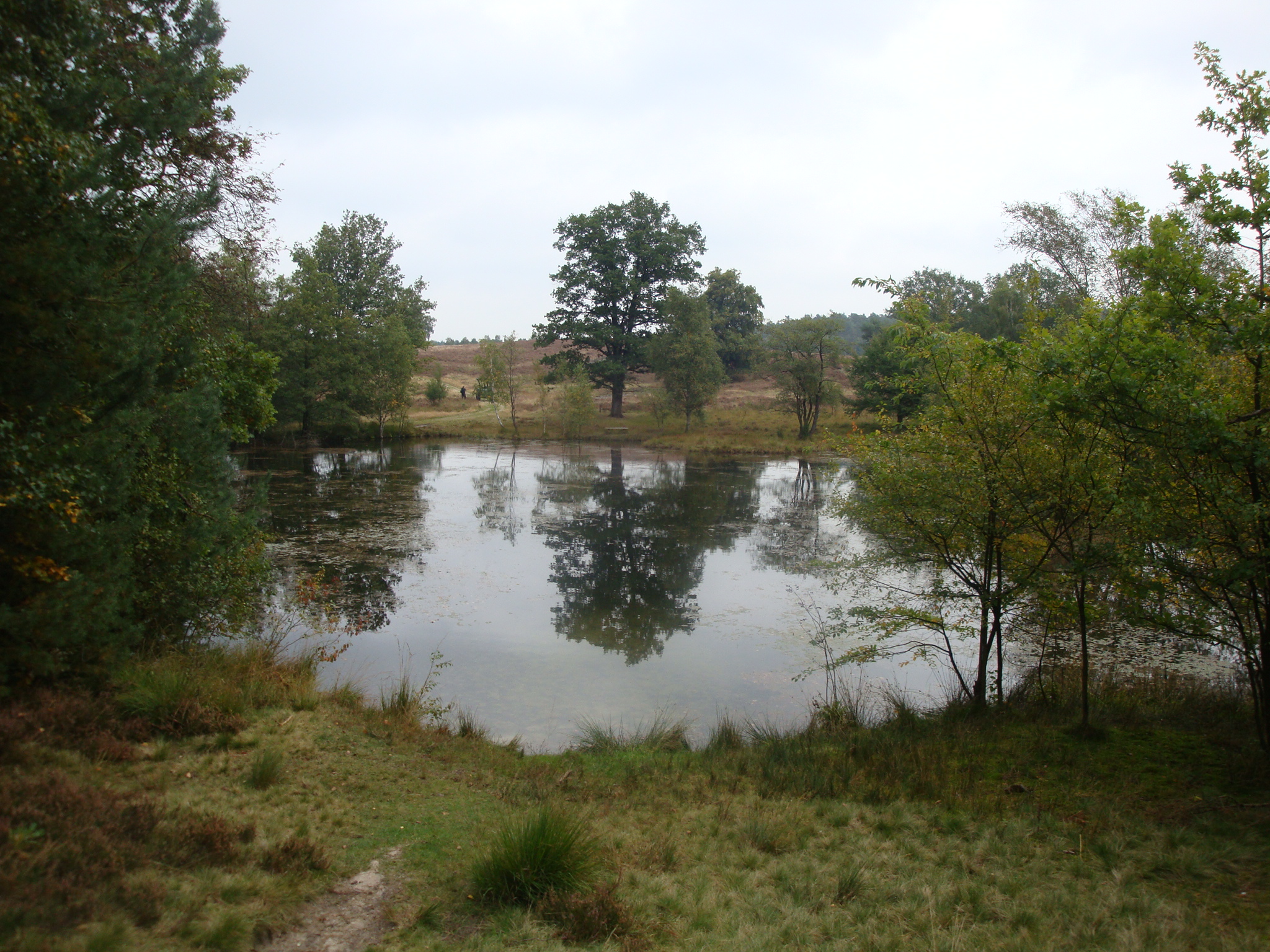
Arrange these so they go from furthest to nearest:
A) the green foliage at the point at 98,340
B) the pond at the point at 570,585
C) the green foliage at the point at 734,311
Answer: the green foliage at the point at 734,311
the pond at the point at 570,585
the green foliage at the point at 98,340

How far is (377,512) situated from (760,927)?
20800mm

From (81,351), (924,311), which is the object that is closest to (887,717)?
(924,311)

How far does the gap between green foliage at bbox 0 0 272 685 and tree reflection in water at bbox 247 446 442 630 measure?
5524 mm

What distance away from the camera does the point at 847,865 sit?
18.1 feet

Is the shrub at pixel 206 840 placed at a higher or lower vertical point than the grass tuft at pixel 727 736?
higher

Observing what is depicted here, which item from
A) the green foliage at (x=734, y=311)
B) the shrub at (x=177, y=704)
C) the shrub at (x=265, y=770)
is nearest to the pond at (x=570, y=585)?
the shrub at (x=177, y=704)

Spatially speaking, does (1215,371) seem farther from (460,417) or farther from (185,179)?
(460,417)

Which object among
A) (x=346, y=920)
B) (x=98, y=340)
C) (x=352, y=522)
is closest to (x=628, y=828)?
(x=346, y=920)

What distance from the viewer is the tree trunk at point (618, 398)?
5797 centimetres

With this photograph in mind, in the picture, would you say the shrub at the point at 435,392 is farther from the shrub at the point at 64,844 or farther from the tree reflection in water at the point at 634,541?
the shrub at the point at 64,844

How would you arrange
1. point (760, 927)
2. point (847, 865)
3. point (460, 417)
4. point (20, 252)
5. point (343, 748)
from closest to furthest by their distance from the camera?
point (760, 927), point (20, 252), point (847, 865), point (343, 748), point (460, 417)

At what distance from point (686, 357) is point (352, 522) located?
3293cm

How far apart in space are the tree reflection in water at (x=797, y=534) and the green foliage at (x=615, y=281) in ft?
87.4

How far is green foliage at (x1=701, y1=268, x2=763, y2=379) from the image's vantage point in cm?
7650
